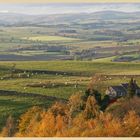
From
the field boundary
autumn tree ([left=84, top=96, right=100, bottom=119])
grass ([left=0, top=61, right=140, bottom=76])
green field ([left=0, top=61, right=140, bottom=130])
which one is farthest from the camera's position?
grass ([left=0, top=61, right=140, bottom=76])

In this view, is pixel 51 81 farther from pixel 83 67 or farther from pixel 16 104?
pixel 83 67

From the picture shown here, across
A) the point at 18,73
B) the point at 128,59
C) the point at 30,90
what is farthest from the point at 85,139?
the point at 128,59

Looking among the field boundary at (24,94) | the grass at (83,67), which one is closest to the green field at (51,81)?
the grass at (83,67)

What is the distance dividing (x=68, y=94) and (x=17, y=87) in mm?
8883

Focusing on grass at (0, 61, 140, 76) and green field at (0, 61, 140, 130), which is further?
grass at (0, 61, 140, 76)

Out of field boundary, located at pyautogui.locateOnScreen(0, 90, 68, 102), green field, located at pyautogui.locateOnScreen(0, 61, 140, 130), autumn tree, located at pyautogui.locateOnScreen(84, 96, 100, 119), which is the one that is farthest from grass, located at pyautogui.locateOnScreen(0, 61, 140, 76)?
autumn tree, located at pyautogui.locateOnScreen(84, 96, 100, 119)

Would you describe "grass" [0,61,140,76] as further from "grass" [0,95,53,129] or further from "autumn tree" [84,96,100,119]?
"autumn tree" [84,96,100,119]

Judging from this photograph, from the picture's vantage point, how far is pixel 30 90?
51625mm

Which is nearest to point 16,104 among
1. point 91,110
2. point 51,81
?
point 91,110

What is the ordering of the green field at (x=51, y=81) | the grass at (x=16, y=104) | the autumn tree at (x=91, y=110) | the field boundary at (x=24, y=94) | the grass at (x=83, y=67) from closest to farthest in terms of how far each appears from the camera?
the autumn tree at (x=91, y=110) → the grass at (x=16, y=104) → the green field at (x=51, y=81) → the field boundary at (x=24, y=94) → the grass at (x=83, y=67)

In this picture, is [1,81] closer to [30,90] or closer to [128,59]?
[30,90]

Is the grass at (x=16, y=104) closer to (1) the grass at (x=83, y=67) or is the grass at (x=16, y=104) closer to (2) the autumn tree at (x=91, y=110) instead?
(2) the autumn tree at (x=91, y=110)

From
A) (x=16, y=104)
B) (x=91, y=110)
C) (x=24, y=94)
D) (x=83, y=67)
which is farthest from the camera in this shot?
(x=83, y=67)

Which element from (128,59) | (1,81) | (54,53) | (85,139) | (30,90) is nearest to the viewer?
(85,139)
